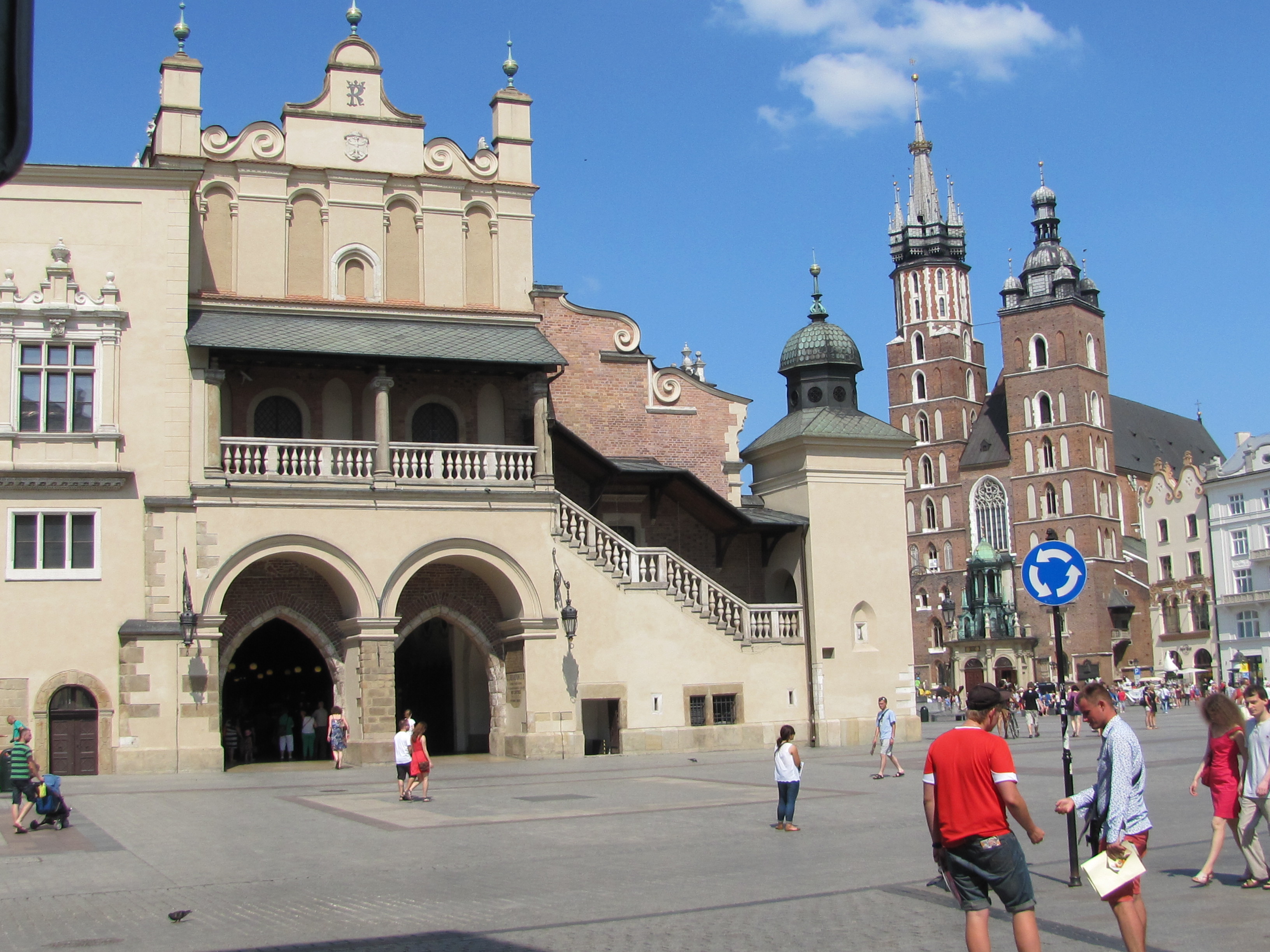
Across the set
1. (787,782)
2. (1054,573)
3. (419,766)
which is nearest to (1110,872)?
(1054,573)

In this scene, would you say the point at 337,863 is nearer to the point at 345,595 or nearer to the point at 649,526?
the point at 345,595

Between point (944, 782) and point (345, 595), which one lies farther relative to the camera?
point (345, 595)

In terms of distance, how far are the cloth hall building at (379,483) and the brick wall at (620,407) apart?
8 centimetres

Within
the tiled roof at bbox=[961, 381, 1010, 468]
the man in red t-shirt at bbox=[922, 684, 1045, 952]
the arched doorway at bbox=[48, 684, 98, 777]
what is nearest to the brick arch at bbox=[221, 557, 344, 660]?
the arched doorway at bbox=[48, 684, 98, 777]

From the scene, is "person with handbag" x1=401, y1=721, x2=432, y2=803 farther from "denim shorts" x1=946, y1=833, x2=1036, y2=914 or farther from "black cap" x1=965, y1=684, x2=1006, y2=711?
"denim shorts" x1=946, y1=833, x2=1036, y2=914

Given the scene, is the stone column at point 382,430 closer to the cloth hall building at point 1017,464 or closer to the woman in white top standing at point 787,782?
the woman in white top standing at point 787,782

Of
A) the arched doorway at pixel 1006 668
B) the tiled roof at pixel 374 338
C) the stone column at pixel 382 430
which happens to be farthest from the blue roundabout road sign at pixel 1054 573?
the arched doorway at pixel 1006 668

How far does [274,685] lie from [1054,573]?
911 inches

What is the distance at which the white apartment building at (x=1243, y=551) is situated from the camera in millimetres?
85562

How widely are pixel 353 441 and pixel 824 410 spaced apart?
1196cm

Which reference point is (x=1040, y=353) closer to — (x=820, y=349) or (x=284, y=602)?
(x=820, y=349)

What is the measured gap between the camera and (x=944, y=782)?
7.78 metres

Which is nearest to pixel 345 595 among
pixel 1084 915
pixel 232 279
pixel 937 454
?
pixel 232 279

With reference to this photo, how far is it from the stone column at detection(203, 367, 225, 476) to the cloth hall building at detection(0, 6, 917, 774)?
0.16 feet
